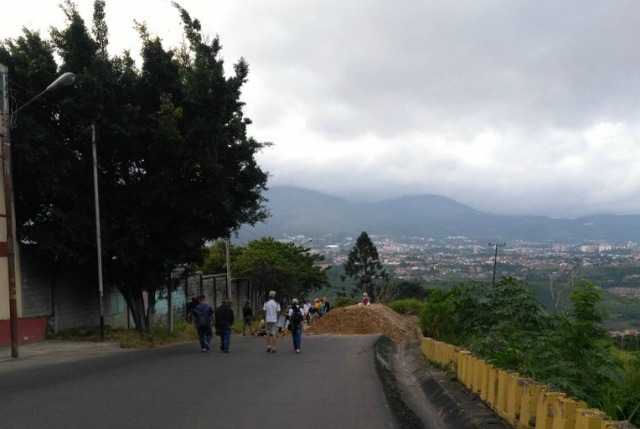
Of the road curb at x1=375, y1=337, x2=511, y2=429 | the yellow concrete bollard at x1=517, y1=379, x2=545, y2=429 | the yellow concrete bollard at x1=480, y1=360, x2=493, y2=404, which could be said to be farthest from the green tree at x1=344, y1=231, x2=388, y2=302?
the yellow concrete bollard at x1=517, y1=379, x2=545, y2=429

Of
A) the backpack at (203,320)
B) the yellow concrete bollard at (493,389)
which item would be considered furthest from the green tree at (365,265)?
the yellow concrete bollard at (493,389)

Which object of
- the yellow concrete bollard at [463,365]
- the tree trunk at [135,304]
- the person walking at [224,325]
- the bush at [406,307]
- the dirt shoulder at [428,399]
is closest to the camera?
the dirt shoulder at [428,399]

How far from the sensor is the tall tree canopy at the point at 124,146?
21.4m

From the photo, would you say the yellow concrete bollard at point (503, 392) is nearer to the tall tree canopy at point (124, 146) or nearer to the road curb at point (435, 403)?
the road curb at point (435, 403)

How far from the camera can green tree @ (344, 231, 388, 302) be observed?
74750mm

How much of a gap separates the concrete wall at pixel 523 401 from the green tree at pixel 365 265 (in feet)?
202

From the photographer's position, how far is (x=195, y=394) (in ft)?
36.5

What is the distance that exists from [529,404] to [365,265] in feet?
221

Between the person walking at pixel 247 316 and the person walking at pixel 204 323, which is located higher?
the person walking at pixel 204 323

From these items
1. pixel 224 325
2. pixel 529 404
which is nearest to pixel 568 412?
pixel 529 404

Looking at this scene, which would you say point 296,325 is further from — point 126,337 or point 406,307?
point 406,307

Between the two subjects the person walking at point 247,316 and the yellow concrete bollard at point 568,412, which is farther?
the person walking at point 247,316

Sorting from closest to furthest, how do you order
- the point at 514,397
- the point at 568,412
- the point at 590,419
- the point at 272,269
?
the point at 590,419 → the point at 568,412 → the point at 514,397 → the point at 272,269

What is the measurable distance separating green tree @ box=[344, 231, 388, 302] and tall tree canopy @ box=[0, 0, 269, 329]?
51.1 m
